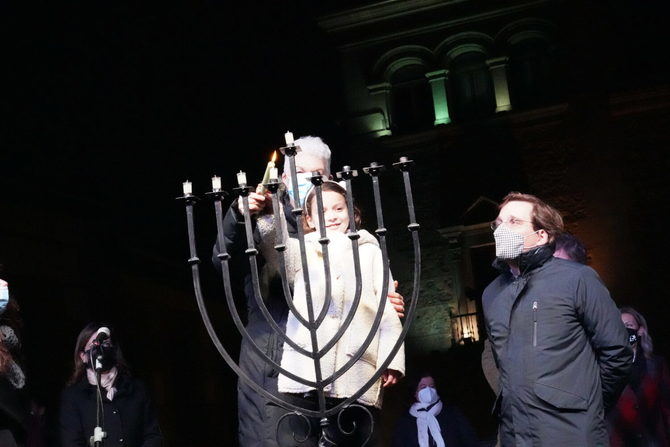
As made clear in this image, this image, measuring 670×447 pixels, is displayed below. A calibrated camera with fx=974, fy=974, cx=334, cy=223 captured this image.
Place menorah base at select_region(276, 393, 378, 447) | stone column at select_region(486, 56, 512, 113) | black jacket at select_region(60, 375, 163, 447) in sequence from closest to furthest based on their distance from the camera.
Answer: menorah base at select_region(276, 393, 378, 447) < black jacket at select_region(60, 375, 163, 447) < stone column at select_region(486, 56, 512, 113)

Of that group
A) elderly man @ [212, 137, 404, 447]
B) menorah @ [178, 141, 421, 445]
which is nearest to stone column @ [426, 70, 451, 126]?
elderly man @ [212, 137, 404, 447]

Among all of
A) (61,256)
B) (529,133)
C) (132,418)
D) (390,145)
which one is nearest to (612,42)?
(529,133)

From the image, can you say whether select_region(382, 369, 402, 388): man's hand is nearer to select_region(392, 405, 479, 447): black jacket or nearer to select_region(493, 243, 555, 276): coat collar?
select_region(493, 243, 555, 276): coat collar

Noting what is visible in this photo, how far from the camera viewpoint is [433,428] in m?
7.77

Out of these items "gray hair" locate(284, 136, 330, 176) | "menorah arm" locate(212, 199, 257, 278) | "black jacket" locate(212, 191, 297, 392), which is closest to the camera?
"menorah arm" locate(212, 199, 257, 278)

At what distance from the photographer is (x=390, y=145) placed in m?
17.3

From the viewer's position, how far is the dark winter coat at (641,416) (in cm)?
548

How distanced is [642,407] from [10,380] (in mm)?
3578

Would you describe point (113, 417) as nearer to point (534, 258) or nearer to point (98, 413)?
point (98, 413)

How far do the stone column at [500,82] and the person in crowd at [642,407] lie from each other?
11.7 metres

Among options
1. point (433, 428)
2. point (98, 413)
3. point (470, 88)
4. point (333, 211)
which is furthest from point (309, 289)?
point (470, 88)

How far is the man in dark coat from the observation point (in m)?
3.40

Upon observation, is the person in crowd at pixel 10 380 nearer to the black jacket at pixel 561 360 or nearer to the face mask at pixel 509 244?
the black jacket at pixel 561 360

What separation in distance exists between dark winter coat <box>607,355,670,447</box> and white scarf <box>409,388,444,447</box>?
2369 mm
